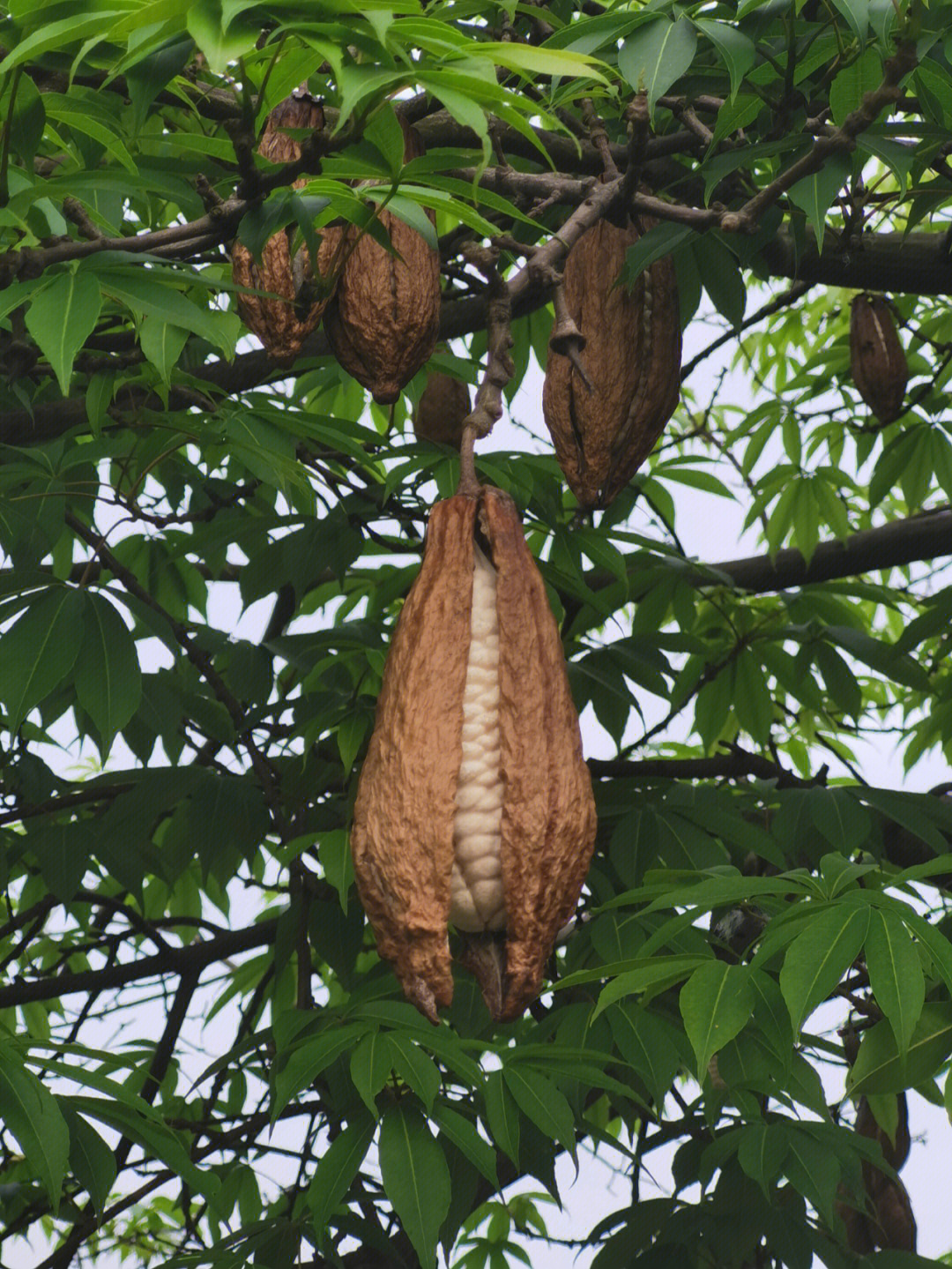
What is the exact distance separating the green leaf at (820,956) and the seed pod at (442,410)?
1.28m

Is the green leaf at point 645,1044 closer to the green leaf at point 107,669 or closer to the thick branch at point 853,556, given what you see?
the green leaf at point 107,669

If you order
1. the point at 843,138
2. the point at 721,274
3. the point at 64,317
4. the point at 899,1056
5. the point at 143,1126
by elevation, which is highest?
the point at 721,274

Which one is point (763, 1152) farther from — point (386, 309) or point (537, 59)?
point (537, 59)

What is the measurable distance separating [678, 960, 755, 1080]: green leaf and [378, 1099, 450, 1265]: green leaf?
1.51 feet

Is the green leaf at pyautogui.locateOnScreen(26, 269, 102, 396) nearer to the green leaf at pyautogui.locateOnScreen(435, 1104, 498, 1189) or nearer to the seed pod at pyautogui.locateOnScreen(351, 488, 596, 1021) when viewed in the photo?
the seed pod at pyautogui.locateOnScreen(351, 488, 596, 1021)

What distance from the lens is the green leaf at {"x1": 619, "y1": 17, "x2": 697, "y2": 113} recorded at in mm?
1573

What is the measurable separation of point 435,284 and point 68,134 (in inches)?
23.3

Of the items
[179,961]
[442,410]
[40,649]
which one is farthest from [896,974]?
[179,961]

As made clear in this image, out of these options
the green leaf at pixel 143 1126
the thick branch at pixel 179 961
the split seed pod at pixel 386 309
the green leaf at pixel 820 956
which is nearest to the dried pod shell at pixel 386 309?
the split seed pod at pixel 386 309

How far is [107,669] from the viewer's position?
2.15 m

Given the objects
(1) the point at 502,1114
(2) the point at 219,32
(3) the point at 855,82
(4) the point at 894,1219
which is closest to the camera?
(2) the point at 219,32

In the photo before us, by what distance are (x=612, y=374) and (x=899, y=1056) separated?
77 cm

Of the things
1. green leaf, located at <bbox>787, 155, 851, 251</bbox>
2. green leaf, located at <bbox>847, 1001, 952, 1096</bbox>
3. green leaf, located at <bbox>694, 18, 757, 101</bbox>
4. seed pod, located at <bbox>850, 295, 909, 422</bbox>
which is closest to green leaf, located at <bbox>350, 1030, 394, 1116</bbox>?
green leaf, located at <bbox>847, 1001, 952, 1096</bbox>

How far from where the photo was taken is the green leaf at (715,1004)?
59.6 inches
